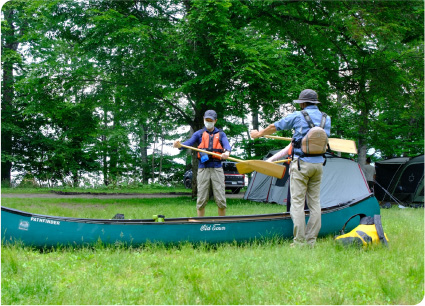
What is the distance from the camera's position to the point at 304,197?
5.30m

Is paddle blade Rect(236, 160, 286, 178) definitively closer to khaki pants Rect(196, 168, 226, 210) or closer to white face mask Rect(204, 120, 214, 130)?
khaki pants Rect(196, 168, 226, 210)

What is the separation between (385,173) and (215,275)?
12.2 m

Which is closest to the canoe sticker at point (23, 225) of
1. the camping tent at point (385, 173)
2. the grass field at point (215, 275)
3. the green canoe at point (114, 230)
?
the green canoe at point (114, 230)

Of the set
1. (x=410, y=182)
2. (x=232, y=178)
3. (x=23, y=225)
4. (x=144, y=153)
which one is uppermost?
(x=144, y=153)

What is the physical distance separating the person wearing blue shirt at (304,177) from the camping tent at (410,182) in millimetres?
8657

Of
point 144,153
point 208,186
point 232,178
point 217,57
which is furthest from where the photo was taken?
point 144,153

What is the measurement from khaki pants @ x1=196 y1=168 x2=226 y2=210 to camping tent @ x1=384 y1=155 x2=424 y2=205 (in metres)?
8.44

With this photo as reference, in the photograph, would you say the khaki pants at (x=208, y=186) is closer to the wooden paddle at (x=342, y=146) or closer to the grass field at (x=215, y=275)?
the wooden paddle at (x=342, y=146)

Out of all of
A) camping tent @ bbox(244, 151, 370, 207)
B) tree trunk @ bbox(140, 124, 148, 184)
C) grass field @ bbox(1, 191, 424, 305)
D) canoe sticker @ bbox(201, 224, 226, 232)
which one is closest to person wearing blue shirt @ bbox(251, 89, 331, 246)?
grass field @ bbox(1, 191, 424, 305)

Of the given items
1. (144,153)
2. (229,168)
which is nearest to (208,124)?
(229,168)

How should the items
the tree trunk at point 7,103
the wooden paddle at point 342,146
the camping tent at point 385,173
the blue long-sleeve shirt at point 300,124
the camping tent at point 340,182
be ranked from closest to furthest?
the blue long-sleeve shirt at point 300,124
the wooden paddle at point 342,146
the camping tent at point 340,182
the camping tent at point 385,173
the tree trunk at point 7,103

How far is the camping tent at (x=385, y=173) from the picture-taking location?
13891 mm

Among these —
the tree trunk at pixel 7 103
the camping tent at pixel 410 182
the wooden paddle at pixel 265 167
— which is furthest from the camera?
the tree trunk at pixel 7 103

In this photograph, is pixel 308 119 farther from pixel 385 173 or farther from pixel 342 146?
pixel 385 173
